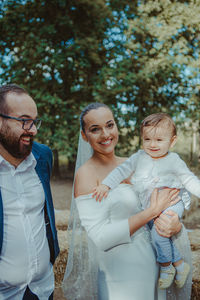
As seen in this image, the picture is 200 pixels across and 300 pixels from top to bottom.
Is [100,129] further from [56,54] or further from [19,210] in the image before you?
[56,54]

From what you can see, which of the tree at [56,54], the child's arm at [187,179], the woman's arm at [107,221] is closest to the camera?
the woman's arm at [107,221]

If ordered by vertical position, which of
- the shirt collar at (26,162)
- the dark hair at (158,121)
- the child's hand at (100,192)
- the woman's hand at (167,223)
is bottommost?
the woman's hand at (167,223)

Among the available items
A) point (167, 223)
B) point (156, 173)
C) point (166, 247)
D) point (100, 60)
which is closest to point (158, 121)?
point (156, 173)

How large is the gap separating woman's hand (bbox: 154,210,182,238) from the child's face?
48cm

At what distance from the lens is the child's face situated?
206 cm

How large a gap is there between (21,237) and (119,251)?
737mm

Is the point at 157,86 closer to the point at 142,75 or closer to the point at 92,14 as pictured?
the point at 142,75

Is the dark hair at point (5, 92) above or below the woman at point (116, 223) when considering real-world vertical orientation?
above

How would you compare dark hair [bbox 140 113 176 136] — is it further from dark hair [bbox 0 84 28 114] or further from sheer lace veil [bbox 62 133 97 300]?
dark hair [bbox 0 84 28 114]

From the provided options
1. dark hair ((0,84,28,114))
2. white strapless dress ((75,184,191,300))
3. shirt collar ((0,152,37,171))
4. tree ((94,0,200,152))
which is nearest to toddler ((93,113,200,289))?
white strapless dress ((75,184,191,300))

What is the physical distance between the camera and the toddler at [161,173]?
77.6 inches

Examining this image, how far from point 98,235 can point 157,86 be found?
1099 cm

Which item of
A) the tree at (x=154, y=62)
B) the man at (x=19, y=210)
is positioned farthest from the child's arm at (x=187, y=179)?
the tree at (x=154, y=62)

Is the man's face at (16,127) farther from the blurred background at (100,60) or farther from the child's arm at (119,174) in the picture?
the blurred background at (100,60)
